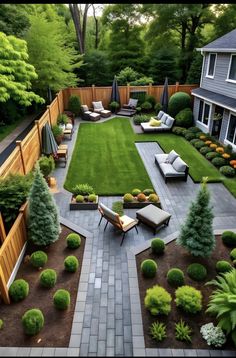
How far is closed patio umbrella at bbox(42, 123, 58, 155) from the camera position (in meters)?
13.2

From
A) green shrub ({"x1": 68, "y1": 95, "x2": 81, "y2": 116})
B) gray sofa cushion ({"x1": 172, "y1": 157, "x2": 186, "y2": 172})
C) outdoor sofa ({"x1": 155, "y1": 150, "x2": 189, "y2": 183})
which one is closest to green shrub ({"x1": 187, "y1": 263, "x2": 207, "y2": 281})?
outdoor sofa ({"x1": 155, "y1": 150, "x2": 189, "y2": 183})

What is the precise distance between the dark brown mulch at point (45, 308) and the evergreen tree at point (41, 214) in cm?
53

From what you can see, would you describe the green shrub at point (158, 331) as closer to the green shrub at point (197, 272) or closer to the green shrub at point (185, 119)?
the green shrub at point (197, 272)

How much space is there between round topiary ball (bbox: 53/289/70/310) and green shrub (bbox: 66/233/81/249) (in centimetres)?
186

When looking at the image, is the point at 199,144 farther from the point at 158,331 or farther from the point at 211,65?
the point at 158,331

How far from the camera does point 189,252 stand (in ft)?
25.4

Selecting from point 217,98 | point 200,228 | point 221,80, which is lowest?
point 200,228

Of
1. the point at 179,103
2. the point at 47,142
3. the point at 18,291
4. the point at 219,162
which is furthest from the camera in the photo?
the point at 179,103

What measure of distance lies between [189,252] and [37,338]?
447cm

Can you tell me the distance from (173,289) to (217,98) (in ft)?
43.7

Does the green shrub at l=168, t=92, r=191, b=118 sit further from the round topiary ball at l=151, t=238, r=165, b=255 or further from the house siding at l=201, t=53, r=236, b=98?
the round topiary ball at l=151, t=238, r=165, b=255

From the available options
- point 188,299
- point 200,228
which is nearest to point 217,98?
point 200,228

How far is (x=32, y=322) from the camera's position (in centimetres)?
559

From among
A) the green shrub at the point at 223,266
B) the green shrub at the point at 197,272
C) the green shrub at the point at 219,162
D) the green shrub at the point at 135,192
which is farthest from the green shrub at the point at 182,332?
the green shrub at the point at 219,162
